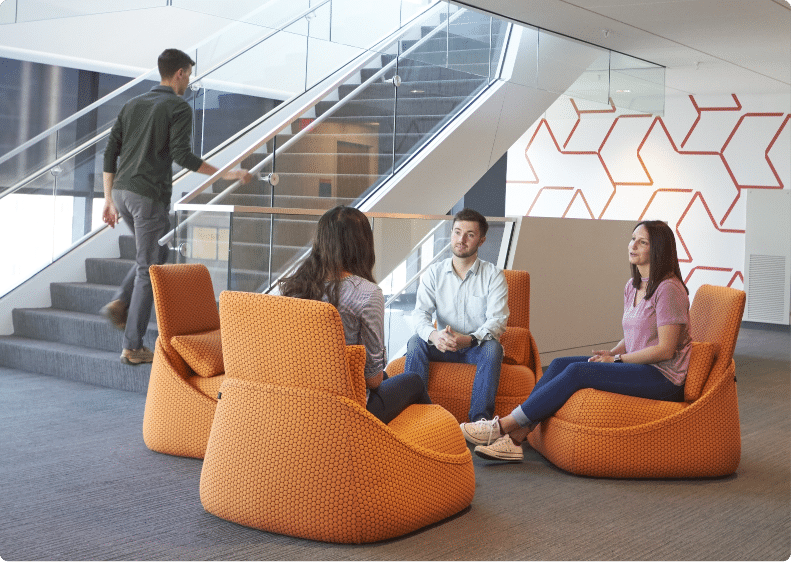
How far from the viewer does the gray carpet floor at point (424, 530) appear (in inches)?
102

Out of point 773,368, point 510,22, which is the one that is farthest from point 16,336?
point 773,368

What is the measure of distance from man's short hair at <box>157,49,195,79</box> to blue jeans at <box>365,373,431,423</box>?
8.58 feet

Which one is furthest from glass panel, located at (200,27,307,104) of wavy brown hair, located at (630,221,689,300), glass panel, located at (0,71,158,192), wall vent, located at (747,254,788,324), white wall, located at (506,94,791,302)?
wall vent, located at (747,254,788,324)

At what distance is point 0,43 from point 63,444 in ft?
13.4

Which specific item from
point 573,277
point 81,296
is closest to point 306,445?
point 81,296

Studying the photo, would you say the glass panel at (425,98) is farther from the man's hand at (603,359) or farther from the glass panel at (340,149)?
the man's hand at (603,359)

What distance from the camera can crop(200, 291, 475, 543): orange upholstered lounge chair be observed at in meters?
2.62

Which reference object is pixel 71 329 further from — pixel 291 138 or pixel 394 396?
pixel 394 396

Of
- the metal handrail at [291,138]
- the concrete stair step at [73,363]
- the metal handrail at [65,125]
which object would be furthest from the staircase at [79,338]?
the metal handrail at [291,138]

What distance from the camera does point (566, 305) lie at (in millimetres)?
6316

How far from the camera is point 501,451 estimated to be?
11.9 feet

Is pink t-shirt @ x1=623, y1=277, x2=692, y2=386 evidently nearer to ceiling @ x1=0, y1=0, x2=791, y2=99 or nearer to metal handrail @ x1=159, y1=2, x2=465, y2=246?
metal handrail @ x1=159, y1=2, x2=465, y2=246

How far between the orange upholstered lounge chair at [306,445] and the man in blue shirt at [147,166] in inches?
88.7

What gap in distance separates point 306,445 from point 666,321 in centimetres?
164
